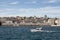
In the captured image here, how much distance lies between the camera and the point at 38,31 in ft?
417
